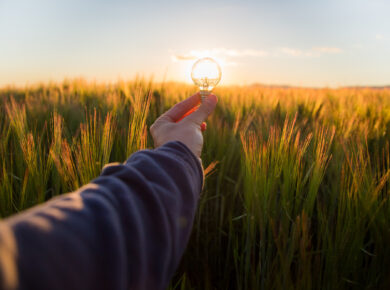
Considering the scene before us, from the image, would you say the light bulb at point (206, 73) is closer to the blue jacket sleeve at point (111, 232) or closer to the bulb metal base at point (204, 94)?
the bulb metal base at point (204, 94)

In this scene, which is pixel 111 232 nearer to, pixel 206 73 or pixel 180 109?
pixel 180 109

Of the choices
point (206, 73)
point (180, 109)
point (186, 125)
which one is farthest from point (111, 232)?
point (206, 73)

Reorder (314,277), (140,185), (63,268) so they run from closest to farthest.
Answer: (63,268) → (140,185) → (314,277)

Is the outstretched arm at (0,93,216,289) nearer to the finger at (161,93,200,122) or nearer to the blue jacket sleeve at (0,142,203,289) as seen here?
the blue jacket sleeve at (0,142,203,289)

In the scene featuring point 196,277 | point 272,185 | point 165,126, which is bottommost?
point 196,277

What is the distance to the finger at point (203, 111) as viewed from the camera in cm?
68

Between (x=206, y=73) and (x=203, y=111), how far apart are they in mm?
184

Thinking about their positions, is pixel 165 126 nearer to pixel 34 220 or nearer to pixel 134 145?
pixel 134 145

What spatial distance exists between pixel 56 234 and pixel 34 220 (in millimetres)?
23

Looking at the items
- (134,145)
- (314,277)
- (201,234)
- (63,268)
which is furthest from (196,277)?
(63,268)

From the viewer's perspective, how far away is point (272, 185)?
0.74 metres

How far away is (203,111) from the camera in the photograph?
70 centimetres

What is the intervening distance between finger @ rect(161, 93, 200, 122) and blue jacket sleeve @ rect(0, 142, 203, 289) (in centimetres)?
29

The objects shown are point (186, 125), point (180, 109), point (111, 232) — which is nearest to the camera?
point (111, 232)
